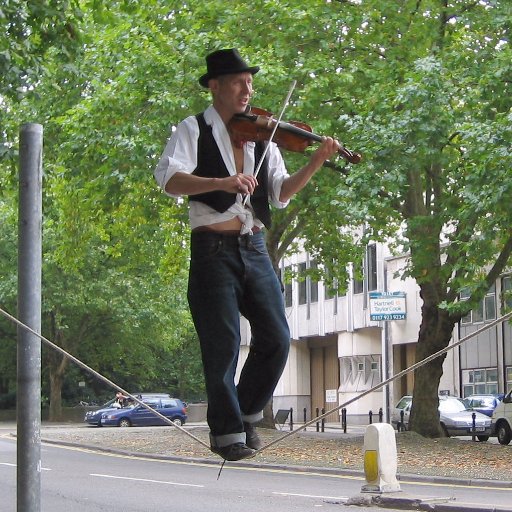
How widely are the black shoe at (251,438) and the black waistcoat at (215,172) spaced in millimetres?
703

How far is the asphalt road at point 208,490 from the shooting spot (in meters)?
16.7

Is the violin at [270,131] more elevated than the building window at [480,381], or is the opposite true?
the violin at [270,131]

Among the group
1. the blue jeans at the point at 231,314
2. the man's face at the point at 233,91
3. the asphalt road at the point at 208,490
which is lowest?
the asphalt road at the point at 208,490

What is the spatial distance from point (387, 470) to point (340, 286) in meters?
19.0

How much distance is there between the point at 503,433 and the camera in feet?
108

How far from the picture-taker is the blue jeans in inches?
166

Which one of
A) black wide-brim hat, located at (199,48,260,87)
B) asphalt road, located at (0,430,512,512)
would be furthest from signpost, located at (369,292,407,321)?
black wide-brim hat, located at (199,48,260,87)

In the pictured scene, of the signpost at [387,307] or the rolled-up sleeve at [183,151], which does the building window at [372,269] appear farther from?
the rolled-up sleeve at [183,151]

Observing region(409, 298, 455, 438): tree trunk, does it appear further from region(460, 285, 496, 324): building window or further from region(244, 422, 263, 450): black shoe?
region(244, 422, 263, 450): black shoe

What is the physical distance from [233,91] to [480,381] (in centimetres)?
5023

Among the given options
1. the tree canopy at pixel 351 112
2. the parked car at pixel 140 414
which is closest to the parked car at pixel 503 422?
the tree canopy at pixel 351 112

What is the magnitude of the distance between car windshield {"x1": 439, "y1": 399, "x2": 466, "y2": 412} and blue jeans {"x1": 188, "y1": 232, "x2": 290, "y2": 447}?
36216 millimetres

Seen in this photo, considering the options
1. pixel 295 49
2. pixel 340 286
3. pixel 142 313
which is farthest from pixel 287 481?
pixel 142 313

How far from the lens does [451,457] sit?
25625mm
